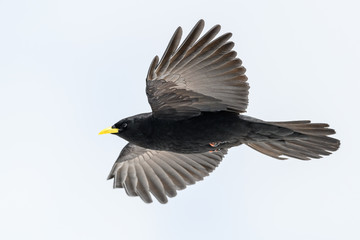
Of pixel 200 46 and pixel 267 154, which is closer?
pixel 200 46

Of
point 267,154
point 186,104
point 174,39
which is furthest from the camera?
point 267,154

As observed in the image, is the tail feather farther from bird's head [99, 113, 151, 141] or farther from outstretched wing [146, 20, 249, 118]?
bird's head [99, 113, 151, 141]

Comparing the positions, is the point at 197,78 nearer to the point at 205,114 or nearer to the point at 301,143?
the point at 205,114

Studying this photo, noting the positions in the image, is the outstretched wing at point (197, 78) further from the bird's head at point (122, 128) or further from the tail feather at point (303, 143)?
the tail feather at point (303, 143)

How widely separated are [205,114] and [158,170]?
2408 mm

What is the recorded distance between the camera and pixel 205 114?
46.8 feet

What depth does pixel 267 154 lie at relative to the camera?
603 inches

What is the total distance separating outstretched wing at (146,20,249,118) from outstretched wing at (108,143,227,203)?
2101 mm

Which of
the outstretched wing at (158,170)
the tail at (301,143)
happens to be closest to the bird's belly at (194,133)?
the tail at (301,143)

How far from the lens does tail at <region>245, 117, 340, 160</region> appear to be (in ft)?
47.4

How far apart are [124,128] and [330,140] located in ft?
11.5

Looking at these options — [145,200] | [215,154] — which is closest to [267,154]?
[215,154]

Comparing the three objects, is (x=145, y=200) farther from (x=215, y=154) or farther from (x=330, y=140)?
(x=330, y=140)

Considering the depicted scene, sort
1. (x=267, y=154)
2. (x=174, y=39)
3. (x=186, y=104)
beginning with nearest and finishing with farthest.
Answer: (x=174, y=39) < (x=186, y=104) < (x=267, y=154)
